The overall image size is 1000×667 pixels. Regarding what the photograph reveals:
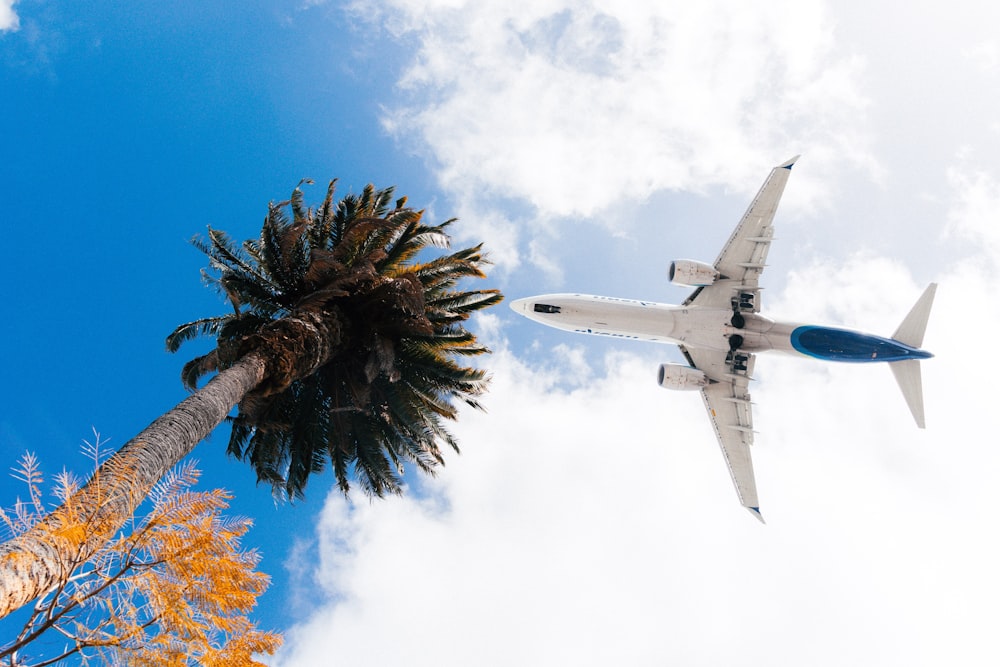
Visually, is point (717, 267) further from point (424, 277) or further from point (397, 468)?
point (397, 468)

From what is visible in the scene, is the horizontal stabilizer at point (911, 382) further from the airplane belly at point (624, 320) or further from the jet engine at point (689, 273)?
the airplane belly at point (624, 320)

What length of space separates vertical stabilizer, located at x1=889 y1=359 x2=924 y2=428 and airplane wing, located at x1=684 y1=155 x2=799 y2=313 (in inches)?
235

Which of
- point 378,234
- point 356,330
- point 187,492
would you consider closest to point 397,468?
point 356,330

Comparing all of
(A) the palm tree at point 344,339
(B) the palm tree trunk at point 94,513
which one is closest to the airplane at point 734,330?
(A) the palm tree at point 344,339

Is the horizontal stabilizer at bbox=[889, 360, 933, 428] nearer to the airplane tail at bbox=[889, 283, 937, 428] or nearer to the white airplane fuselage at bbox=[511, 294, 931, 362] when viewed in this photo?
the airplane tail at bbox=[889, 283, 937, 428]

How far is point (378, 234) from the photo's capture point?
47.0ft

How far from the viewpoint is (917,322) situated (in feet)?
72.3

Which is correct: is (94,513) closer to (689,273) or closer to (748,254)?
(689,273)

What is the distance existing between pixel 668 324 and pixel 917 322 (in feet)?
32.3

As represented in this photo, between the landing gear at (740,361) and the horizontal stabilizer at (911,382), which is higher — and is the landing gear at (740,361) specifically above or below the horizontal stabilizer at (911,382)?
below

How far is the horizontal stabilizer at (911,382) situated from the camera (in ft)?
71.5

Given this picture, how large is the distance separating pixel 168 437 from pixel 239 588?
244 centimetres

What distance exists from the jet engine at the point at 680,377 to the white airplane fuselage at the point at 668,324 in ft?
3.77

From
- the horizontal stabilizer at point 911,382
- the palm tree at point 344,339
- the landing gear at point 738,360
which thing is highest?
the horizontal stabilizer at point 911,382
